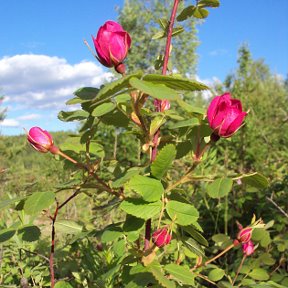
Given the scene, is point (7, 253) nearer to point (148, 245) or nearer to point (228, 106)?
point (148, 245)

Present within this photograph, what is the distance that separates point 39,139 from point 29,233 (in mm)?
232

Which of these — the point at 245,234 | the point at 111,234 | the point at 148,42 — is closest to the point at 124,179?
the point at 111,234

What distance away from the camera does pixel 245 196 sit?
6.93 feet

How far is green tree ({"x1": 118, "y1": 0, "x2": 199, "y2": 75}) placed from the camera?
14625 millimetres

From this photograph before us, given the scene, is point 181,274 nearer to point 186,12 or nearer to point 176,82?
point 176,82

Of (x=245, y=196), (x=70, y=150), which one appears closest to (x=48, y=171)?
(x=245, y=196)

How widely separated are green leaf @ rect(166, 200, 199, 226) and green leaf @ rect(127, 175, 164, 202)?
0.05 metres

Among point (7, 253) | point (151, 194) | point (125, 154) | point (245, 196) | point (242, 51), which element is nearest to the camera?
point (151, 194)

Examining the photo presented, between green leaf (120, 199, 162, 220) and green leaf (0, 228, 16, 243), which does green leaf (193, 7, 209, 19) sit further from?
green leaf (0, 228, 16, 243)

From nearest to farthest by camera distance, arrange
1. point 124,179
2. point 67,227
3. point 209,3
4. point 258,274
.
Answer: point 124,179 < point 209,3 < point 67,227 < point 258,274

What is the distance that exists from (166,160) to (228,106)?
14 centimetres

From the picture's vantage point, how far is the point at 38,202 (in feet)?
2.19

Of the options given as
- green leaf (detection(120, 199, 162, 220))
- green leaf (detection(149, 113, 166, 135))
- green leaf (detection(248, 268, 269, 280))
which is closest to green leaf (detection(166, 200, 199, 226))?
green leaf (detection(120, 199, 162, 220))

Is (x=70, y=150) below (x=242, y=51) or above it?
below
